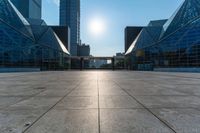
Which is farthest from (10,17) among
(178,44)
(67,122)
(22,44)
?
(67,122)

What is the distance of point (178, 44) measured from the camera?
4828 centimetres

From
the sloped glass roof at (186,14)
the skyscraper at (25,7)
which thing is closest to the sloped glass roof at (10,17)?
the sloped glass roof at (186,14)

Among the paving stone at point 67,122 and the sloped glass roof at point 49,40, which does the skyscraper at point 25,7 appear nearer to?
the sloped glass roof at point 49,40

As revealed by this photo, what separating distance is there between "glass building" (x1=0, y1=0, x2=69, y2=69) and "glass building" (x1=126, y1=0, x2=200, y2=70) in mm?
31373

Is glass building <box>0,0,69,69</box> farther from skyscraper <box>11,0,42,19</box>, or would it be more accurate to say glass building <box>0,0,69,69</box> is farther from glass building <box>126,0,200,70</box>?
skyscraper <box>11,0,42,19</box>

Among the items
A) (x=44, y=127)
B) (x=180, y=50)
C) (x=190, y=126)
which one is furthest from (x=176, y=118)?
(x=180, y=50)

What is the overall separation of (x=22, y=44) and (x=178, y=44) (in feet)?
128

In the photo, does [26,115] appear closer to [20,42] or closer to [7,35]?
[7,35]

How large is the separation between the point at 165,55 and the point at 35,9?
171 m

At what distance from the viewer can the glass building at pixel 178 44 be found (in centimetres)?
4322

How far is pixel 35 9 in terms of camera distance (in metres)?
196

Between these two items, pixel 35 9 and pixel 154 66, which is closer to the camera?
pixel 154 66

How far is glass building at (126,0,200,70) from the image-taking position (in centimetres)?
4322

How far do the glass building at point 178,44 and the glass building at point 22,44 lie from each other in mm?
31373
